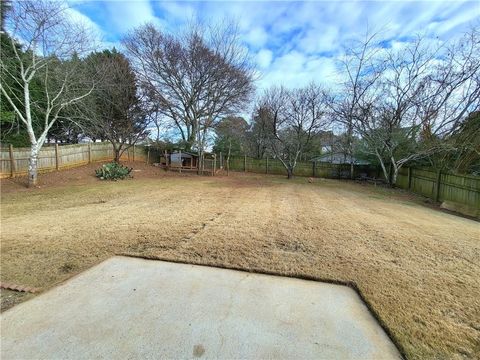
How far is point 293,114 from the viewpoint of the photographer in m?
16.8

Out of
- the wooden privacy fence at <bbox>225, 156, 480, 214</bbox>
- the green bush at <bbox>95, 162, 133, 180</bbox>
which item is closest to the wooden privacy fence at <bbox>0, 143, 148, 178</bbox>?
the green bush at <bbox>95, 162, 133, 180</bbox>

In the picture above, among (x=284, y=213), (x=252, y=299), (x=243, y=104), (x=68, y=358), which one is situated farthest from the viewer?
(x=243, y=104)

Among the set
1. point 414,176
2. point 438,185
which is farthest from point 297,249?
point 414,176

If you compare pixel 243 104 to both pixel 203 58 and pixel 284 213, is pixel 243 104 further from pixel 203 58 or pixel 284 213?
pixel 284 213

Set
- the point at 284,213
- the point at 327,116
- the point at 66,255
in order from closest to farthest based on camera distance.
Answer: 1. the point at 66,255
2. the point at 284,213
3. the point at 327,116

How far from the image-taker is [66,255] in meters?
3.22

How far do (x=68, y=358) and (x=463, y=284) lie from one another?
360 cm

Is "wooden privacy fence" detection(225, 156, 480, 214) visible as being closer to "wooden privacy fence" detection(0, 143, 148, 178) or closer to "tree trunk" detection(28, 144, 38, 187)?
"wooden privacy fence" detection(0, 143, 148, 178)

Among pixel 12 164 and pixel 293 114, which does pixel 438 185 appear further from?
pixel 12 164

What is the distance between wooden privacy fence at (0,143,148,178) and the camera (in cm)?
986

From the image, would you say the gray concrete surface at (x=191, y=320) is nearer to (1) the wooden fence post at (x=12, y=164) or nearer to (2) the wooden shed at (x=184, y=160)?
(1) the wooden fence post at (x=12, y=164)

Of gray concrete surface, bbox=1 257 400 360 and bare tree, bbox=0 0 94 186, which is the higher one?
bare tree, bbox=0 0 94 186

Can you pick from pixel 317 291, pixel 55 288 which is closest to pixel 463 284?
pixel 317 291

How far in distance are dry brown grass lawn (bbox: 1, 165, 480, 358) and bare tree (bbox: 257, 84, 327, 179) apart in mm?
11385
